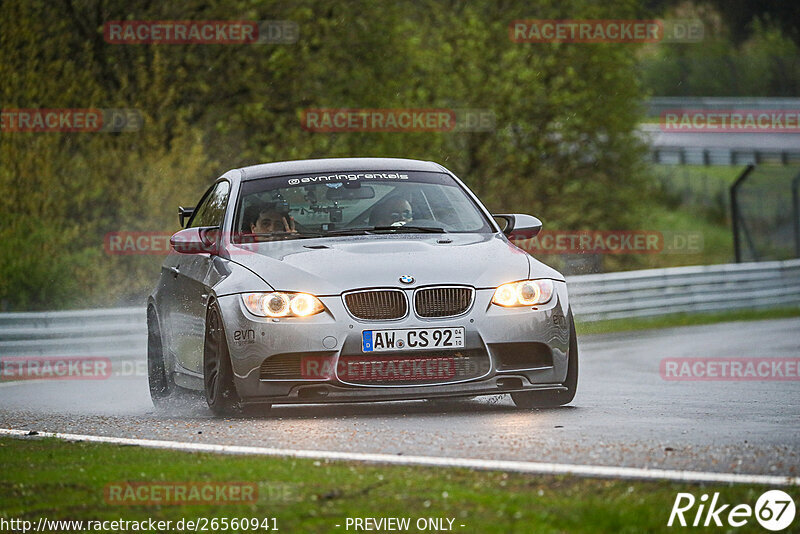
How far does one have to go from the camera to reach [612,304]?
1064 inches

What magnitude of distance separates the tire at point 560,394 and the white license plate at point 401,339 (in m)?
0.99

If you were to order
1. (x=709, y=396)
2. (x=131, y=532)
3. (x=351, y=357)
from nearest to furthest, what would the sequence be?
(x=131, y=532) → (x=351, y=357) → (x=709, y=396)

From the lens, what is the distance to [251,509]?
627cm

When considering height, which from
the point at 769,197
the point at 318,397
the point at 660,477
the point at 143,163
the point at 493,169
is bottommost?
the point at 769,197

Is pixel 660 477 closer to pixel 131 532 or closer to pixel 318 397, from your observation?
pixel 131 532

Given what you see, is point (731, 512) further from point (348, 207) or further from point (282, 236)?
point (348, 207)

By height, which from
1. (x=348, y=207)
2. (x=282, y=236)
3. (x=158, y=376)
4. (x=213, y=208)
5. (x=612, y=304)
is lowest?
(x=612, y=304)

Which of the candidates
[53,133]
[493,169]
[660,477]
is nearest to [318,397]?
[660,477]

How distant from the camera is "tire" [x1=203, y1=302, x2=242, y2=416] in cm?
987

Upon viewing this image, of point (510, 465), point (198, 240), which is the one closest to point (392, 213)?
point (198, 240)

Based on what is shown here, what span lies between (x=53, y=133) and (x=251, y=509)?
70.1ft

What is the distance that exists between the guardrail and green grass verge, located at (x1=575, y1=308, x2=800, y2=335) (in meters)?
0.11

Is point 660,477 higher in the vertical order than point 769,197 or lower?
higher

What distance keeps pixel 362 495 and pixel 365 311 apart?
3214mm
